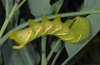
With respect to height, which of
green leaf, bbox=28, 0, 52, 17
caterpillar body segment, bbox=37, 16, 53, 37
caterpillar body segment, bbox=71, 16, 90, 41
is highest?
caterpillar body segment, bbox=37, 16, 53, 37

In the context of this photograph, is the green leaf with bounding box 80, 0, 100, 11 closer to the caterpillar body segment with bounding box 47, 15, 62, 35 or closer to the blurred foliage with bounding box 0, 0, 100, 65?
the blurred foliage with bounding box 0, 0, 100, 65

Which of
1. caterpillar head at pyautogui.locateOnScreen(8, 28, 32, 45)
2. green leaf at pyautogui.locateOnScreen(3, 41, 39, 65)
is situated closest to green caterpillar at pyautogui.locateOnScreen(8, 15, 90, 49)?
caterpillar head at pyautogui.locateOnScreen(8, 28, 32, 45)

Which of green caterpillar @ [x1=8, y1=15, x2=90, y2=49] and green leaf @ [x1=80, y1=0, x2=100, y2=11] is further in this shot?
green leaf @ [x1=80, y1=0, x2=100, y2=11]

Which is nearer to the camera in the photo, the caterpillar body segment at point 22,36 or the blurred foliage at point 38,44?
the caterpillar body segment at point 22,36

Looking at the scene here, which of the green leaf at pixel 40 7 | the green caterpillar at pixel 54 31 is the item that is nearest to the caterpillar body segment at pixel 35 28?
the green caterpillar at pixel 54 31

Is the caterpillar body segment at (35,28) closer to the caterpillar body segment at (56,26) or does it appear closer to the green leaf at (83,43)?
the caterpillar body segment at (56,26)

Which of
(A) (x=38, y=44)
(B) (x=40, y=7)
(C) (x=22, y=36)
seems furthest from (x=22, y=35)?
(A) (x=38, y=44)

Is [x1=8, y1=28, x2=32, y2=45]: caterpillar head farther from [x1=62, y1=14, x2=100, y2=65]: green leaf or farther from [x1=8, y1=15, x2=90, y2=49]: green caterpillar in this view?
[x1=62, y1=14, x2=100, y2=65]: green leaf

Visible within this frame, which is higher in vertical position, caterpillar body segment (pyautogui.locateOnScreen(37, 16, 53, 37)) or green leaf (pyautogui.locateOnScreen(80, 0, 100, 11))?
caterpillar body segment (pyautogui.locateOnScreen(37, 16, 53, 37))
